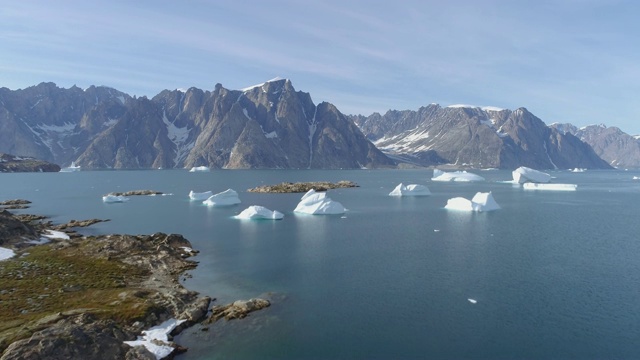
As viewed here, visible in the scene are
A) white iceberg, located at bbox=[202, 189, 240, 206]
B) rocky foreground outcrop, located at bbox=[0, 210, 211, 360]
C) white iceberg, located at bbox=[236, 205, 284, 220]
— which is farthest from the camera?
white iceberg, located at bbox=[202, 189, 240, 206]

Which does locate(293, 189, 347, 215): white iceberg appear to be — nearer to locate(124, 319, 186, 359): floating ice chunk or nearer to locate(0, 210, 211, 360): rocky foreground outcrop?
locate(0, 210, 211, 360): rocky foreground outcrop

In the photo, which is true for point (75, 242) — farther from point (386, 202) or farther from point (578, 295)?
point (386, 202)

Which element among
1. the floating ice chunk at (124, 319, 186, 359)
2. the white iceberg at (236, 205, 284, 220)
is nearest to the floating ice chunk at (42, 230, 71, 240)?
the white iceberg at (236, 205, 284, 220)

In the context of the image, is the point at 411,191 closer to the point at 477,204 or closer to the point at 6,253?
the point at 477,204

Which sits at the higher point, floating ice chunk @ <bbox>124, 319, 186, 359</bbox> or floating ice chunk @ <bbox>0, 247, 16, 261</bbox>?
floating ice chunk @ <bbox>0, 247, 16, 261</bbox>

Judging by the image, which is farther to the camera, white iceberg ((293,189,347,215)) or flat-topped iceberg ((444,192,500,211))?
flat-topped iceberg ((444,192,500,211))

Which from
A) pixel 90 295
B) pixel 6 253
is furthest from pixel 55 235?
pixel 90 295
